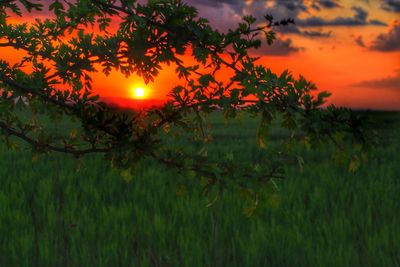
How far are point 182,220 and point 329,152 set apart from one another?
6846 mm

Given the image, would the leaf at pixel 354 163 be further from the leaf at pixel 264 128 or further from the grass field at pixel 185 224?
the leaf at pixel 264 128

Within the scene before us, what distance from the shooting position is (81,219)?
5.36 meters

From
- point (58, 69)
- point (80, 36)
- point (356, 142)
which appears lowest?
point (356, 142)

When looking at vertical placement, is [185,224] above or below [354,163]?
below

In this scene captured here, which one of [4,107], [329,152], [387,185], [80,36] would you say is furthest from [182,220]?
[329,152]

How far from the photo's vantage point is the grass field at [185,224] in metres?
4.29

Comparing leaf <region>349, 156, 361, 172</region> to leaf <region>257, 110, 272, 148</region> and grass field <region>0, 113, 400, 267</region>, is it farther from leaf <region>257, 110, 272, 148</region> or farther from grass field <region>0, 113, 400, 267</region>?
leaf <region>257, 110, 272, 148</region>

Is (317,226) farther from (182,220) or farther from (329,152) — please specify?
(329,152)

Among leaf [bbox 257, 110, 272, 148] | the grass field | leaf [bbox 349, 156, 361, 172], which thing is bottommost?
the grass field

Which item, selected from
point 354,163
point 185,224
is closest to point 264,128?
point 354,163

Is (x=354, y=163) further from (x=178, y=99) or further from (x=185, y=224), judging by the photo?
(x=185, y=224)

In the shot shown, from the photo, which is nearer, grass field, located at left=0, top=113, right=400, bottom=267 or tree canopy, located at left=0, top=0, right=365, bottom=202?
tree canopy, located at left=0, top=0, right=365, bottom=202

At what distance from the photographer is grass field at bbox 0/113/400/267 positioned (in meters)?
4.29

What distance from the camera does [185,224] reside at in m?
5.21
